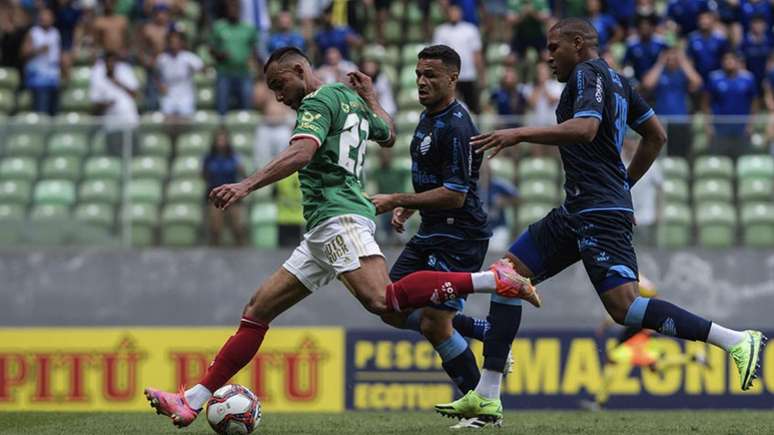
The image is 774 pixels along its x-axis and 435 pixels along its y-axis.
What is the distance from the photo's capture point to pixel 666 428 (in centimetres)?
938

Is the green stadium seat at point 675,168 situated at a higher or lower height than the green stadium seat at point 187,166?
lower

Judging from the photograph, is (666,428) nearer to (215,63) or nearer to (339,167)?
(339,167)

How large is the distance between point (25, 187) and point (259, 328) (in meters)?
7.95

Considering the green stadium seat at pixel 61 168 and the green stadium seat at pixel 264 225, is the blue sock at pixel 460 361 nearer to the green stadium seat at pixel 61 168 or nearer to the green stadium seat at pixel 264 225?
the green stadium seat at pixel 264 225

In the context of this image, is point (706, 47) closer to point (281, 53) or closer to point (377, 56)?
point (377, 56)

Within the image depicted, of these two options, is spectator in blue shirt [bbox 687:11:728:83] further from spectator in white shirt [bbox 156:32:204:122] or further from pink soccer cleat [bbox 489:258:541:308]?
pink soccer cleat [bbox 489:258:541:308]

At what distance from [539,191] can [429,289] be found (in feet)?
24.4

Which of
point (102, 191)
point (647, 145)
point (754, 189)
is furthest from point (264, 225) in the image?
point (647, 145)

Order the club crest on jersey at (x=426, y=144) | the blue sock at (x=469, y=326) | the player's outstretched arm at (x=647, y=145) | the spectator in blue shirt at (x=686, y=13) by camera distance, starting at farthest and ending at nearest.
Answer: the spectator in blue shirt at (x=686, y=13), the blue sock at (x=469, y=326), the club crest on jersey at (x=426, y=144), the player's outstretched arm at (x=647, y=145)

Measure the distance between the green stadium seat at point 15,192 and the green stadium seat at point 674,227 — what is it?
23.1ft

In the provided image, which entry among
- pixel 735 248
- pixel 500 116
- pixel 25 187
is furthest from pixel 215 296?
pixel 735 248

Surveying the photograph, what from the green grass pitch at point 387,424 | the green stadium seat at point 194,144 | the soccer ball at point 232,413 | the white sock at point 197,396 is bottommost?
the green grass pitch at point 387,424

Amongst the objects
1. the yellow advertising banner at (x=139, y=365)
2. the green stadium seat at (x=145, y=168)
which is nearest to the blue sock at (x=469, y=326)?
the yellow advertising banner at (x=139, y=365)

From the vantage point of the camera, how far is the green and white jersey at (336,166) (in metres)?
8.84
